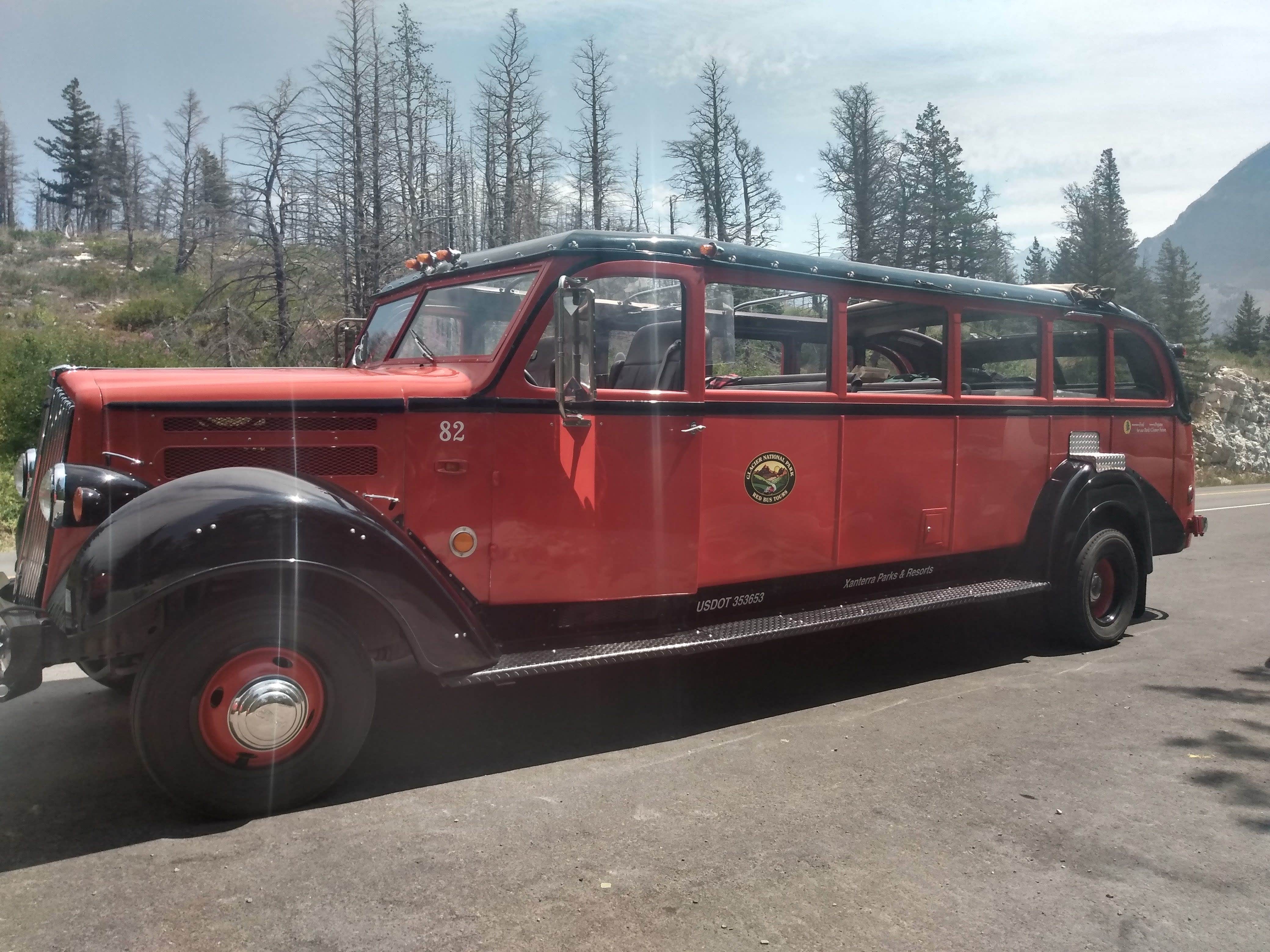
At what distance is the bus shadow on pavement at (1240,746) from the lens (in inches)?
155

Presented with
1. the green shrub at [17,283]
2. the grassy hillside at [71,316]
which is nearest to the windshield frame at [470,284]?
the grassy hillside at [71,316]

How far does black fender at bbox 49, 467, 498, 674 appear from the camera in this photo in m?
3.34

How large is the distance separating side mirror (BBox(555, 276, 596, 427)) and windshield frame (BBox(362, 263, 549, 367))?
28 cm

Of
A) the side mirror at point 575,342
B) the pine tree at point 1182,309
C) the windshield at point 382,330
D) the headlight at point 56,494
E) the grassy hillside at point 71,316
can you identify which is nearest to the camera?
the headlight at point 56,494

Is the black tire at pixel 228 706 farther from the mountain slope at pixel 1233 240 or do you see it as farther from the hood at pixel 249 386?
the mountain slope at pixel 1233 240

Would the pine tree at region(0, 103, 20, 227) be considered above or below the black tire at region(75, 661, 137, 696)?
above

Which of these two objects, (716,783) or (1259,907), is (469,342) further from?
(1259,907)

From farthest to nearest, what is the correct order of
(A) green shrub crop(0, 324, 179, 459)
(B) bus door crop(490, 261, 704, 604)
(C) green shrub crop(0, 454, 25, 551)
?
1. (A) green shrub crop(0, 324, 179, 459)
2. (C) green shrub crop(0, 454, 25, 551)
3. (B) bus door crop(490, 261, 704, 604)

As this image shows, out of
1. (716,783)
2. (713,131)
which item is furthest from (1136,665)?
(713,131)

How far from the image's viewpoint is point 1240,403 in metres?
36.9

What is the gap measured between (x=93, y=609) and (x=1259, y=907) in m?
4.05

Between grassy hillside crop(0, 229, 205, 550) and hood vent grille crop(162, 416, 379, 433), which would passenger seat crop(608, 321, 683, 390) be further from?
grassy hillside crop(0, 229, 205, 550)

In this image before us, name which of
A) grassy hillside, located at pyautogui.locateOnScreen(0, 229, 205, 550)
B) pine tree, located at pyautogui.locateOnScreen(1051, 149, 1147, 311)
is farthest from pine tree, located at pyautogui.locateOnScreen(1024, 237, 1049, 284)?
grassy hillside, located at pyautogui.locateOnScreen(0, 229, 205, 550)

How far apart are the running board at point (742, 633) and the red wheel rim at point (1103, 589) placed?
64cm
